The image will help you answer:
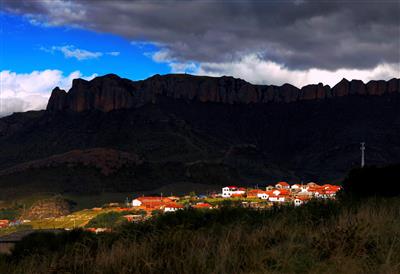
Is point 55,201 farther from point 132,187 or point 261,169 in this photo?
point 261,169

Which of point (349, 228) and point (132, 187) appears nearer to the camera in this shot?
point (349, 228)

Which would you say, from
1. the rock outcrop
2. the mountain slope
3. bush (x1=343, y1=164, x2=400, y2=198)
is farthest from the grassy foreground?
the mountain slope

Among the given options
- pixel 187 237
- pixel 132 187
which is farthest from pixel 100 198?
pixel 187 237

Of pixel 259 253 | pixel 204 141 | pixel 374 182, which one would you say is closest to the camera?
pixel 259 253

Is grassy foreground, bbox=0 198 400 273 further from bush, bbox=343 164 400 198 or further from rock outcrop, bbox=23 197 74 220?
rock outcrop, bbox=23 197 74 220

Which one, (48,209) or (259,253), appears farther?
(48,209)

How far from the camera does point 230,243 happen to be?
660 cm

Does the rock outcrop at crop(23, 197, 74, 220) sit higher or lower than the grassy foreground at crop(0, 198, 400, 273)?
lower

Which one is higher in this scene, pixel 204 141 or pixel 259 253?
pixel 204 141

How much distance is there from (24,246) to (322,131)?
16767 cm

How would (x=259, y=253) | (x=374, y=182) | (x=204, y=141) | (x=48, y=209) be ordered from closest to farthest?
(x=259, y=253) < (x=374, y=182) < (x=48, y=209) < (x=204, y=141)

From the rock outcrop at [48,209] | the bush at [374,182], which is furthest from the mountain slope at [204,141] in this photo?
the bush at [374,182]

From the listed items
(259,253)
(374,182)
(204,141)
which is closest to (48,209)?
(374,182)

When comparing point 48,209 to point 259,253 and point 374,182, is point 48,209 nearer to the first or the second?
point 374,182
